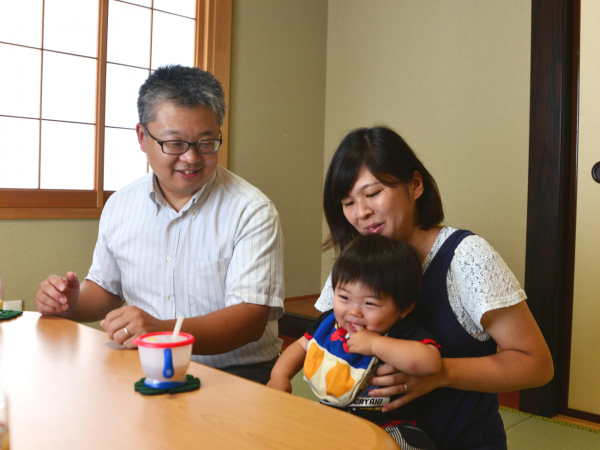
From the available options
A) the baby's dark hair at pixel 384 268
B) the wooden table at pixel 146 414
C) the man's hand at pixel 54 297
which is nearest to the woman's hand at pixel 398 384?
the baby's dark hair at pixel 384 268

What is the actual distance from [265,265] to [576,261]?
167cm

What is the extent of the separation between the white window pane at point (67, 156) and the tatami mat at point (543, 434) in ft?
8.75

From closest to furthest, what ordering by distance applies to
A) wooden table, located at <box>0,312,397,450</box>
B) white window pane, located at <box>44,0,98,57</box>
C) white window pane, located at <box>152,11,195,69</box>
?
wooden table, located at <box>0,312,397,450</box> < white window pane, located at <box>44,0,98,57</box> < white window pane, located at <box>152,11,195,69</box>

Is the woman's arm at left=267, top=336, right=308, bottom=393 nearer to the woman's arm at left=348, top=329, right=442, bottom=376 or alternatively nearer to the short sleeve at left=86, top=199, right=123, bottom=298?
the woman's arm at left=348, top=329, right=442, bottom=376

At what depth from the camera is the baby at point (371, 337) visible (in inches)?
40.1

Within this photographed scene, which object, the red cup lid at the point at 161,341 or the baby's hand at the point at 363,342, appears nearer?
the red cup lid at the point at 161,341

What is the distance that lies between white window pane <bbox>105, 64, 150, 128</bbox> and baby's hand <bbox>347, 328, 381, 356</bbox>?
109 inches

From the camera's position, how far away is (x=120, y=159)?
3.44 metres

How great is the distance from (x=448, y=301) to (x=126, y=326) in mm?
684

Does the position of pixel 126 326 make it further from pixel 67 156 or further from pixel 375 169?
pixel 67 156

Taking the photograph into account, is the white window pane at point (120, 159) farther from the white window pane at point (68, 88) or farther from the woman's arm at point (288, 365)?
the woman's arm at point (288, 365)

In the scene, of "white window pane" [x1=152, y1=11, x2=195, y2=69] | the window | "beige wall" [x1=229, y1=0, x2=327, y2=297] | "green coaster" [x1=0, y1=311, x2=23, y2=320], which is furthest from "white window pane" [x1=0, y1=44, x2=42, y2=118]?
"green coaster" [x1=0, y1=311, x2=23, y2=320]

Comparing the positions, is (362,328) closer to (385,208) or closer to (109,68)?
(385,208)

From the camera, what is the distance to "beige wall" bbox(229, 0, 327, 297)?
13.1ft
